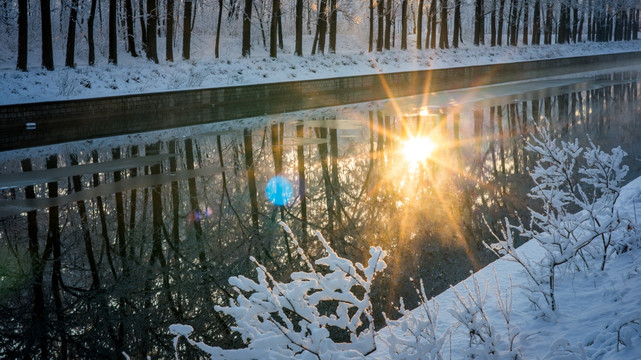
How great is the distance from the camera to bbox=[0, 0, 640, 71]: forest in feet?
94.5

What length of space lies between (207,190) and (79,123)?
1015 centimetres

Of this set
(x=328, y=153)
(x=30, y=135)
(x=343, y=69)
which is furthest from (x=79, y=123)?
(x=343, y=69)

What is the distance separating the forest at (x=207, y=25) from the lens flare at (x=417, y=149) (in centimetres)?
1548

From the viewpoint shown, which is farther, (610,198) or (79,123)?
(79,123)

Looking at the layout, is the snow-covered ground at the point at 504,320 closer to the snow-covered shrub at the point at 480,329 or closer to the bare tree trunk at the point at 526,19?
the snow-covered shrub at the point at 480,329

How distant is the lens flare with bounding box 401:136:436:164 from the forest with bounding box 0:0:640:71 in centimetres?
1548

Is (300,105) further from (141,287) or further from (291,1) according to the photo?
(291,1)

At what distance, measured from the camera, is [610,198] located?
20.3 feet

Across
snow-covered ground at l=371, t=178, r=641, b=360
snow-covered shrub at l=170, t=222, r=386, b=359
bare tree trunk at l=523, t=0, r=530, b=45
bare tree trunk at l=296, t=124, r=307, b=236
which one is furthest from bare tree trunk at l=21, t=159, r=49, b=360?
bare tree trunk at l=523, t=0, r=530, b=45

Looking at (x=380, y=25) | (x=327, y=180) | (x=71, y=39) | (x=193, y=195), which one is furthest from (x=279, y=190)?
(x=380, y=25)

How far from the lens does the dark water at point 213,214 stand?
596 centimetres

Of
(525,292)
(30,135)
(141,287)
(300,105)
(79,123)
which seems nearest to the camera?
(525,292)

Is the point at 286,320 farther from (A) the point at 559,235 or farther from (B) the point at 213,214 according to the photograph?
(B) the point at 213,214

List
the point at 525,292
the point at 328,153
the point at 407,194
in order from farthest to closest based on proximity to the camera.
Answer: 1. the point at 328,153
2. the point at 407,194
3. the point at 525,292
